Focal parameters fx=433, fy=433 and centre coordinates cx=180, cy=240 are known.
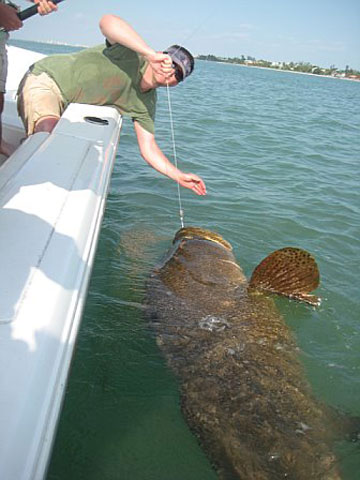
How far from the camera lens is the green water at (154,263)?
8.21 ft

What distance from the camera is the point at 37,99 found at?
13.4 feet

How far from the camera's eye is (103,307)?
3.71 metres

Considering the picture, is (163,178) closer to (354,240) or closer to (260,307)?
(354,240)

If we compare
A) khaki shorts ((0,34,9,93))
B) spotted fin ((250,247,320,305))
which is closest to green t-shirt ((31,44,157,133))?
khaki shorts ((0,34,9,93))

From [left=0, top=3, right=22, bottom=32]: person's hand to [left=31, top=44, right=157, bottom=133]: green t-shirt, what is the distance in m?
0.83

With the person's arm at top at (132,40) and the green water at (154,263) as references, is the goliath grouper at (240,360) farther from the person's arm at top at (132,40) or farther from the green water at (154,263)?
the person's arm at top at (132,40)

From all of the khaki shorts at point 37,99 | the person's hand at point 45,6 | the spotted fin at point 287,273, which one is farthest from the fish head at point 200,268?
the person's hand at point 45,6

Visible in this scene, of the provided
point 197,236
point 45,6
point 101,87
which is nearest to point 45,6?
point 45,6

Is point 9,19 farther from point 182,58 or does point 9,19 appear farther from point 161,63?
point 182,58

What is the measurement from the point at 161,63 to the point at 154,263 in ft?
6.24

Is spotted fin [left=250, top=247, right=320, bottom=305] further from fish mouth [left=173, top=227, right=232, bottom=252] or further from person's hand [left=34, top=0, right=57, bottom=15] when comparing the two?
person's hand [left=34, top=0, right=57, bottom=15]

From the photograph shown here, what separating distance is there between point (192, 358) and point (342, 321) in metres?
1.76

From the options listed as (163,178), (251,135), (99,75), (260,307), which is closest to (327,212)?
(163,178)

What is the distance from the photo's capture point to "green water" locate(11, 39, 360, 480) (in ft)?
8.21
